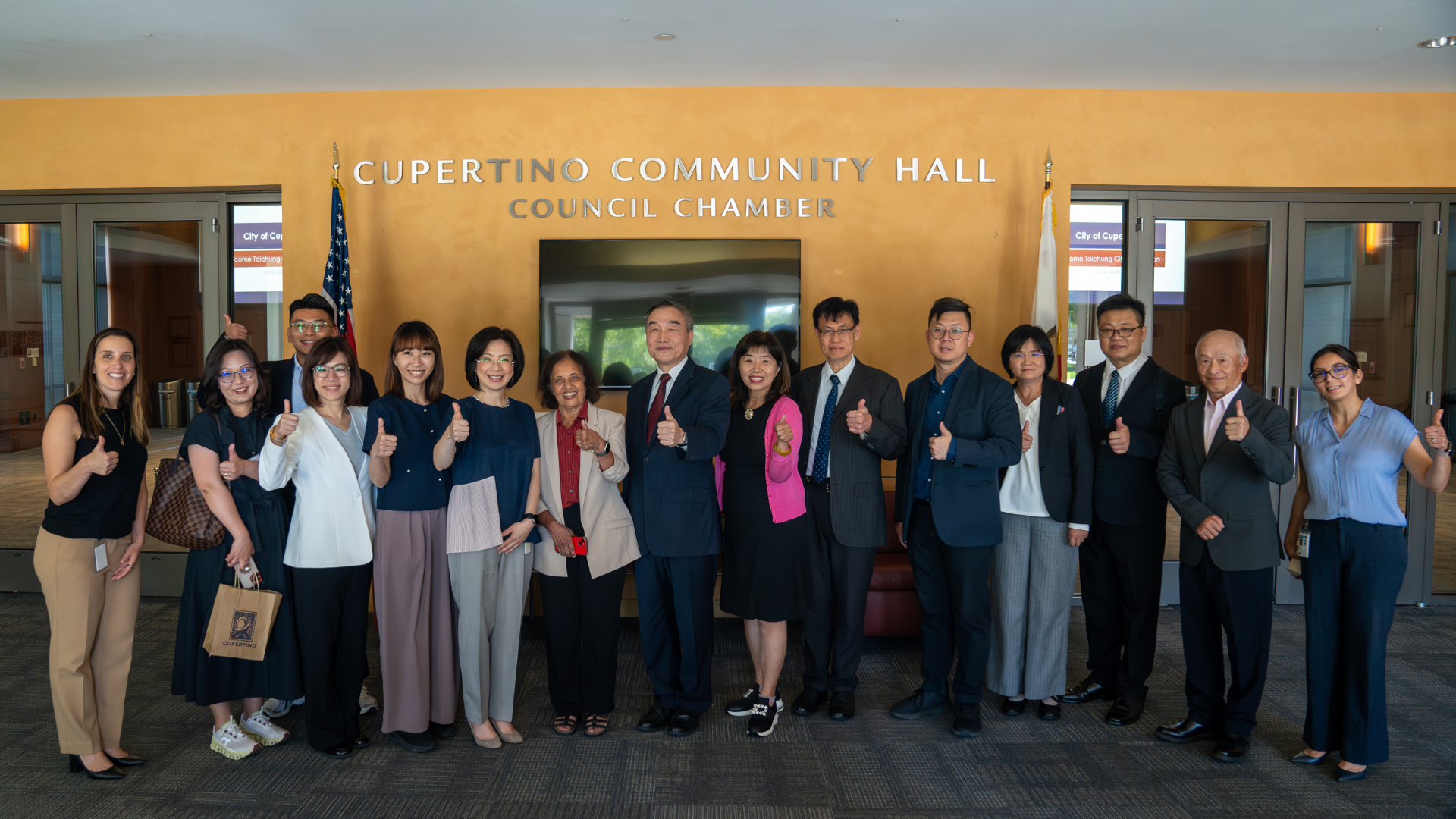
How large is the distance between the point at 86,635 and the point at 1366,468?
4.46 meters

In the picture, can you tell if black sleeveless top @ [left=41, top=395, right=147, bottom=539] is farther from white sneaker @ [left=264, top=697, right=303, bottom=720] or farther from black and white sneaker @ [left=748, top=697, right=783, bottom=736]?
black and white sneaker @ [left=748, top=697, right=783, bottom=736]

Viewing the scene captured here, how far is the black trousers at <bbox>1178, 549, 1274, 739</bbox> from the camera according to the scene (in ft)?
9.83

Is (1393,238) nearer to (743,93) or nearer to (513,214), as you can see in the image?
(743,93)

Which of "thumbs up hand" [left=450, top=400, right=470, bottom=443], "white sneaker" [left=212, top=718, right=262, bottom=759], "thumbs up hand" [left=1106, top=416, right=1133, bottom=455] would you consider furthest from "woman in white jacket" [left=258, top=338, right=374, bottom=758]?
"thumbs up hand" [left=1106, top=416, right=1133, bottom=455]

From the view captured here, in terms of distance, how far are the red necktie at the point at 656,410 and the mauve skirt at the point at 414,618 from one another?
0.83 m

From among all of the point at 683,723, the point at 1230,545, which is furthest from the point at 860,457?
the point at 1230,545

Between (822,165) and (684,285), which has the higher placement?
(822,165)

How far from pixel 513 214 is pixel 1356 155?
16.5 feet

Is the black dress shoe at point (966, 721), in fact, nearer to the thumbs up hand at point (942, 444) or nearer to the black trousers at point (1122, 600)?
the black trousers at point (1122, 600)

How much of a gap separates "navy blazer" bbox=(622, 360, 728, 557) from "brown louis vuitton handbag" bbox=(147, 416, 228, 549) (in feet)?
5.03

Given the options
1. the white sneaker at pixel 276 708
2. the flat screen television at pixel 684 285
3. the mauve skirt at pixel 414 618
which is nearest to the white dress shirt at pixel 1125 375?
the flat screen television at pixel 684 285

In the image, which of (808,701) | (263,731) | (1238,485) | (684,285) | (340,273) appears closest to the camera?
(1238,485)

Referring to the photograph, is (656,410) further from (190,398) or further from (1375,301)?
(1375,301)

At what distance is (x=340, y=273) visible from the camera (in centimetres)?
460
